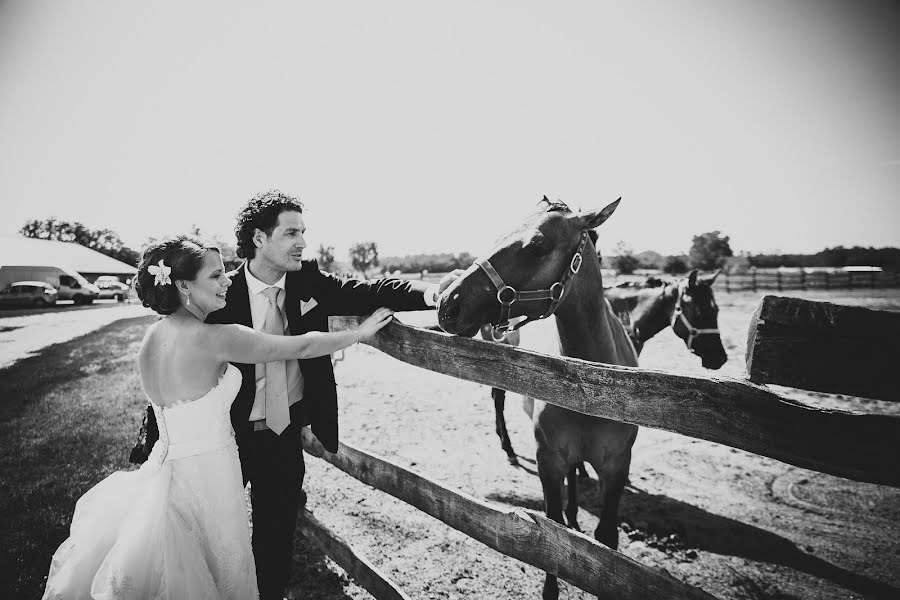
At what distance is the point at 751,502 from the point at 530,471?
259cm

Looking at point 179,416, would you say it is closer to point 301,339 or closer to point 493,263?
point 301,339

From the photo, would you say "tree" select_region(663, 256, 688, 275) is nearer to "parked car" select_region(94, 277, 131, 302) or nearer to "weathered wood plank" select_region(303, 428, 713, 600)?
"parked car" select_region(94, 277, 131, 302)

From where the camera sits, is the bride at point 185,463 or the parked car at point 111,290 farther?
the parked car at point 111,290

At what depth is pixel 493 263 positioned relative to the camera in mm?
2654

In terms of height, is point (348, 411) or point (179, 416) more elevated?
point (179, 416)

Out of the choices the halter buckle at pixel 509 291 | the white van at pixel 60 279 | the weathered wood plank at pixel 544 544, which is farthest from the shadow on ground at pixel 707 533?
the white van at pixel 60 279

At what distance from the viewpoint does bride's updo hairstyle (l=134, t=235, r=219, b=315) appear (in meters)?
2.09

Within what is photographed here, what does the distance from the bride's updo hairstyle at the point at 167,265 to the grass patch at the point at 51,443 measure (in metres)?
2.95

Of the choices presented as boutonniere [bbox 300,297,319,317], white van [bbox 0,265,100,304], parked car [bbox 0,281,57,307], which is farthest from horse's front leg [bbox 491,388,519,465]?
white van [bbox 0,265,100,304]

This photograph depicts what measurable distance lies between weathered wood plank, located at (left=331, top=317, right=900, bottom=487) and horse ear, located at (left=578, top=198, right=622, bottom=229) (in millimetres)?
1303

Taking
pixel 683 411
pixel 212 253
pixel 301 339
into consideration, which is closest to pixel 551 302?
pixel 683 411

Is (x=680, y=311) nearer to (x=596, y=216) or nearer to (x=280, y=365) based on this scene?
(x=596, y=216)

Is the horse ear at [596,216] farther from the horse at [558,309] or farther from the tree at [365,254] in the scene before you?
the tree at [365,254]

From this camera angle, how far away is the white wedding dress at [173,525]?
1.85 metres
